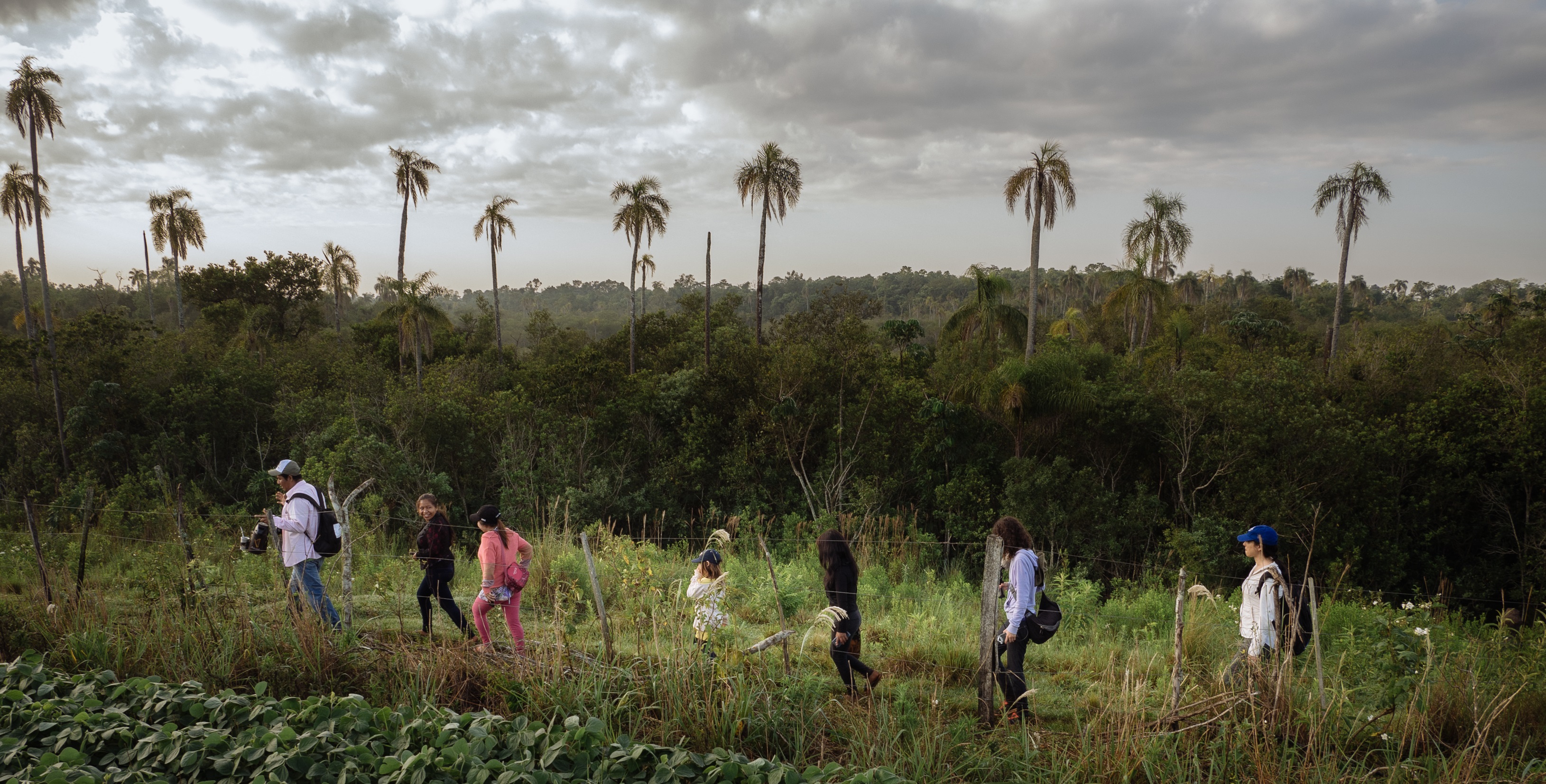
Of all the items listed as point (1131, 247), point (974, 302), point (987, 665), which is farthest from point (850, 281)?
point (987, 665)

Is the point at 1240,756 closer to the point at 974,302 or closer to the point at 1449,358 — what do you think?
the point at 974,302

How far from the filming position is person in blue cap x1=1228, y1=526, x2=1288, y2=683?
4.22m

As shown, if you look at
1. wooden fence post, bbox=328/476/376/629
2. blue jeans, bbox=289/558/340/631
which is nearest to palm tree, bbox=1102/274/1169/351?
wooden fence post, bbox=328/476/376/629

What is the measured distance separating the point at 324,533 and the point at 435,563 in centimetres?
80

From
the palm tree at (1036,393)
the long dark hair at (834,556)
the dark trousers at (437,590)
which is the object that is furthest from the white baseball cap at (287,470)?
the palm tree at (1036,393)

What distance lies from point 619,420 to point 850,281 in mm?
98257

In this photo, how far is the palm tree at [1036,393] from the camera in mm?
15242

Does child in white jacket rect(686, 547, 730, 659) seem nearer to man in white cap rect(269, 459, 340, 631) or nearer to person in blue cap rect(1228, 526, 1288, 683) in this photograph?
man in white cap rect(269, 459, 340, 631)

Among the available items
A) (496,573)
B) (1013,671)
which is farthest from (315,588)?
(1013,671)

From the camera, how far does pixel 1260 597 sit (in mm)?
4312

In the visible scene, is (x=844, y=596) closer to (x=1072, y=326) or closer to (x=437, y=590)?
(x=437, y=590)

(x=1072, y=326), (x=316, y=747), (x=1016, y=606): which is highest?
(x=1072, y=326)

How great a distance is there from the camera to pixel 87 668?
4.82 metres

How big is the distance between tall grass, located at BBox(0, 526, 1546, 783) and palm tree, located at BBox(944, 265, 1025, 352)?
1243cm
